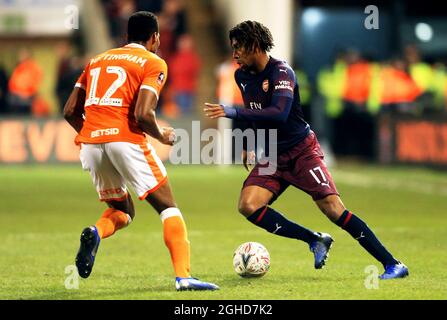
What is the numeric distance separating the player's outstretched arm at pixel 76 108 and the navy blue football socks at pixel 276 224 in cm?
161

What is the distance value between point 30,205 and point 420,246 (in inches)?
260

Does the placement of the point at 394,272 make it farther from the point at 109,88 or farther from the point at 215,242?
the point at 215,242

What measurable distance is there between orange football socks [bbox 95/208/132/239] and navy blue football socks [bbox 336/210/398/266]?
5.73ft

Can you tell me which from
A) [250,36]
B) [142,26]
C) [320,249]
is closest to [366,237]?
[320,249]

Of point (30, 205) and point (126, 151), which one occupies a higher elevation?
point (126, 151)

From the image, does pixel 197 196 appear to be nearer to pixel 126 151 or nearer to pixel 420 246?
pixel 420 246

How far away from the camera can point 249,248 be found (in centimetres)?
899

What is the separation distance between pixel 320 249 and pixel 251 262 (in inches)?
25.7

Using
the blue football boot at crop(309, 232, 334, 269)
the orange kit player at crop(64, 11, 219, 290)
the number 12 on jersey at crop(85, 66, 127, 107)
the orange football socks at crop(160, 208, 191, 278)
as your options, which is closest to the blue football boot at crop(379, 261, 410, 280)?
the blue football boot at crop(309, 232, 334, 269)

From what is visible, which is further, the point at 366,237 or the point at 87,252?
the point at 366,237

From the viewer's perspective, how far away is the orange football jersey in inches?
312

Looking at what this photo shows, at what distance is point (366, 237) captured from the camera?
872 centimetres

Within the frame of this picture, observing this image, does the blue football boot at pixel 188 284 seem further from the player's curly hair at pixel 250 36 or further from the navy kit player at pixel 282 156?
the player's curly hair at pixel 250 36
